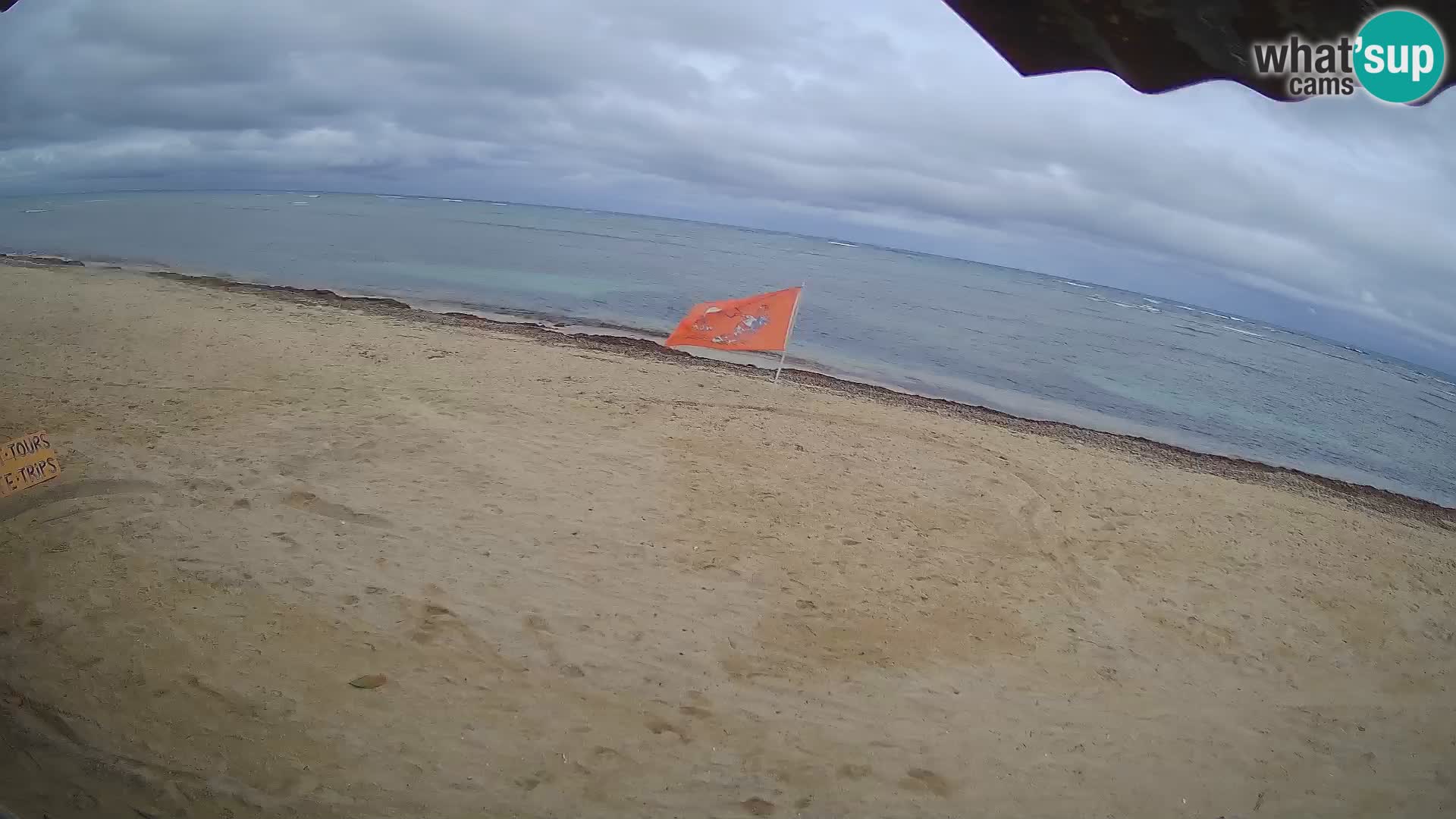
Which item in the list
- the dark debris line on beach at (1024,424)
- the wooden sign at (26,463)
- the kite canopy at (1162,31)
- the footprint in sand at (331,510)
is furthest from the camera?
the dark debris line on beach at (1024,424)

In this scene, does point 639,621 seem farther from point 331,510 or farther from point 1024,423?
point 1024,423

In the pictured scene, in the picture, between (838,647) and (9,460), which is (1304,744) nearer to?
(838,647)

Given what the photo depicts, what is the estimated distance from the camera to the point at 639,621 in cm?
566

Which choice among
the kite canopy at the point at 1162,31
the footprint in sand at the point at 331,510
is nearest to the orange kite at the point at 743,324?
Result: the footprint in sand at the point at 331,510

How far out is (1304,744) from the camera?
5.54 meters

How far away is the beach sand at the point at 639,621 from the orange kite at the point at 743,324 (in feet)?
3.79

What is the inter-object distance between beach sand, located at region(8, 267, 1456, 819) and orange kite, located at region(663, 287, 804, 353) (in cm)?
116

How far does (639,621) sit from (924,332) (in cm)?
2346

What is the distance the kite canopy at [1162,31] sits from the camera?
1.26 m

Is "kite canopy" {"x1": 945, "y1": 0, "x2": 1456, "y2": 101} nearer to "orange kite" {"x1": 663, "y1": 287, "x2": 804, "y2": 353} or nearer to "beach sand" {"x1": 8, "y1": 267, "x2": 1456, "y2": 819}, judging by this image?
"beach sand" {"x1": 8, "y1": 267, "x2": 1456, "y2": 819}

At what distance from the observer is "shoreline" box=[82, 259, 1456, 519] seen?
13.5 meters

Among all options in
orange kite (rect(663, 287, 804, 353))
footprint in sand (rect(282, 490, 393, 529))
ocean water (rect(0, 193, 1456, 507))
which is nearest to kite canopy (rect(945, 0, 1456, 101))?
footprint in sand (rect(282, 490, 393, 529))

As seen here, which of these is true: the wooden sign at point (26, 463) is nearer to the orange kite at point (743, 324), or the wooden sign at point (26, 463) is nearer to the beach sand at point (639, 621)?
the beach sand at point (639, 621)

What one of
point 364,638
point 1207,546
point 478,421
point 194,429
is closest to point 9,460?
point 194,429
